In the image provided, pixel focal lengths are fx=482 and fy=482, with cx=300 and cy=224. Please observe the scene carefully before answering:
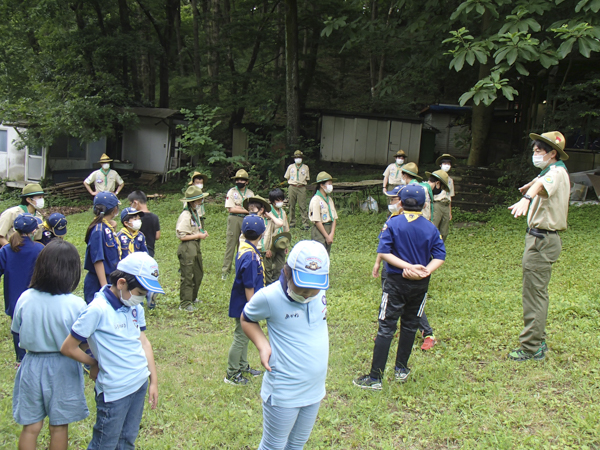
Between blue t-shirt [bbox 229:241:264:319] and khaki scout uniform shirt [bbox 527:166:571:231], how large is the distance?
294 cm

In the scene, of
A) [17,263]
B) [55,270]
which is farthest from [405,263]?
[17,263]

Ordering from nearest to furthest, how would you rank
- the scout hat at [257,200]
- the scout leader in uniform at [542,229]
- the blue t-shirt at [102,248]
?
the scout leader in uniform at [542,229] < the blue t-shirt at [102,248] < the scout hat at [257,200]

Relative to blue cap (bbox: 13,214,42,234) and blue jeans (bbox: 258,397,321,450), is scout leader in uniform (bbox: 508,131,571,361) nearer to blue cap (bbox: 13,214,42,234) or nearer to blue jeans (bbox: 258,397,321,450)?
blue jeans (bbox: 258,397,321,450)

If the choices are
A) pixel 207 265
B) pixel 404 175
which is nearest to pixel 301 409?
pixel 404 175

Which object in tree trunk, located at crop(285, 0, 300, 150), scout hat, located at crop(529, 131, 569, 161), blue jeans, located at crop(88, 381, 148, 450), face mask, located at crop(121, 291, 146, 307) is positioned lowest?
blue jeans, located at crop(88, 381, 148, 450)

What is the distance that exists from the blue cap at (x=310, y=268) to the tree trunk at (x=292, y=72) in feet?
52.2

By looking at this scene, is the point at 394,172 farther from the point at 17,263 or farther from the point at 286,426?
the point at 286,426

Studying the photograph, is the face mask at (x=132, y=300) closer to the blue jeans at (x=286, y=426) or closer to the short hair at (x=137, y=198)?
the blue jeans at (x=286, y=426)

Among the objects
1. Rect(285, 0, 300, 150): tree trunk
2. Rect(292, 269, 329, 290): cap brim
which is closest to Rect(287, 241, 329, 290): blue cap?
Rect(292, 269, 329, 290): cap brim

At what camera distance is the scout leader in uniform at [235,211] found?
9.11 meters

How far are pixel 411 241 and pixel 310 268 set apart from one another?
210cm

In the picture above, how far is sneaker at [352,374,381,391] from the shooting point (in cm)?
470

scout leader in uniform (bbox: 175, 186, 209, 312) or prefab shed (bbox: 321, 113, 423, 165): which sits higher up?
prefab shed (bbox: 321, 113, 423, 165)

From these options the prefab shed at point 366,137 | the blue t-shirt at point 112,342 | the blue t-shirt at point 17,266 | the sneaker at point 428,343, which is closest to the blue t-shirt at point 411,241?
the sneaker at point 428,343
